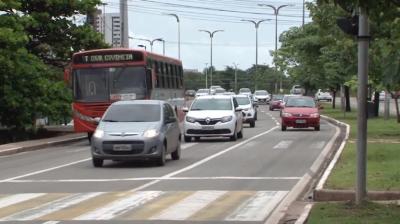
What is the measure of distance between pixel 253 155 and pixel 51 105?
38.8ft

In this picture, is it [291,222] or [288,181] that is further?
[288,181]

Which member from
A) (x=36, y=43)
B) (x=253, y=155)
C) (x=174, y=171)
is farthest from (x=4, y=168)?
(x=36, y=43)

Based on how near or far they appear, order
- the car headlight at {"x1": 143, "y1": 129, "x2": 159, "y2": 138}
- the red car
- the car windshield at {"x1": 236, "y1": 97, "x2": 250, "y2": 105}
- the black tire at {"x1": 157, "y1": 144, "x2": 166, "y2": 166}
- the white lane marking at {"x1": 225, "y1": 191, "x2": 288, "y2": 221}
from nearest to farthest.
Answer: the white lane marking at {"x1": 225, "y1": 191, "x2": 288, "y2": 221} < the car headlight at {"x1": 143, "y1": 129, "x2": 159, "y2": 138} < the black tire at {"x1": 157, "y1": 144, "x2": 166, "y2": 166} < the red car < the car windshield at {"x1": 236, "y1": 97, "x2": 250, "y2": 105}

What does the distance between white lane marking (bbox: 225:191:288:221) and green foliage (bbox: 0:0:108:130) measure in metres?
16.5

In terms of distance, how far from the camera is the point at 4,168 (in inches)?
746

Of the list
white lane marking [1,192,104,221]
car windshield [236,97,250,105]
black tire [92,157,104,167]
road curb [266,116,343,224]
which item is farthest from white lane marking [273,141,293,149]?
car windshield [236,97,250,105]

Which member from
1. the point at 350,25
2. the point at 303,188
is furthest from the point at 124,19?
the point at 350,25

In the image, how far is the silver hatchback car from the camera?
17922 mm

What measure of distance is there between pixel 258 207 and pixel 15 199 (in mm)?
4075

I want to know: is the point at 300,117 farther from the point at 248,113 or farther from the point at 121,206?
the point at 121,206

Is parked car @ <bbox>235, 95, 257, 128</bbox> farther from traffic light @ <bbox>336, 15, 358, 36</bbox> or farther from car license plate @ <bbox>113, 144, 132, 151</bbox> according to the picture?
traffic light @ <bbox>336, 15, 358, 36</bbox>

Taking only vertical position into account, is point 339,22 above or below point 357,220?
above

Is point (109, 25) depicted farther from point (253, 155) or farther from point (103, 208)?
point (103, 208)

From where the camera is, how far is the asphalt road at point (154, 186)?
10836 millimetres
